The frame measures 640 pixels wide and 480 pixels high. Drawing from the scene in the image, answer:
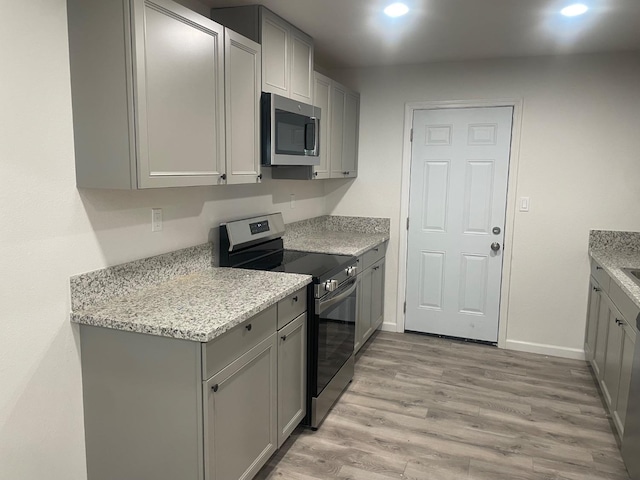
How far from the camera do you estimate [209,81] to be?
88.0 inches

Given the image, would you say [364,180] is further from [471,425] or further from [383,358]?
[471,425]

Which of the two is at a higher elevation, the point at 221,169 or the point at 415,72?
the point at 415,72

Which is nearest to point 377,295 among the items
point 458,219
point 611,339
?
point 458,219

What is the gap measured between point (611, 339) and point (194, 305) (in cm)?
254

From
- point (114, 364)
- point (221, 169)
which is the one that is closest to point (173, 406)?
point (114, 364)

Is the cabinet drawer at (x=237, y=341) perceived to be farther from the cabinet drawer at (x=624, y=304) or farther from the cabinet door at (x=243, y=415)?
the cabinet drawer at (x=624, y=304)

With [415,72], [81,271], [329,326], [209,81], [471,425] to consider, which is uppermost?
[415,72]

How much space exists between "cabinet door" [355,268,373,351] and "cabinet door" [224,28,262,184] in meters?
1.46

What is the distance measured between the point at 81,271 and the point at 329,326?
56.2 inches

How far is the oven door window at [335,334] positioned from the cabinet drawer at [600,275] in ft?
5.44

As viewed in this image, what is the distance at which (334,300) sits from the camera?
293 centimetres

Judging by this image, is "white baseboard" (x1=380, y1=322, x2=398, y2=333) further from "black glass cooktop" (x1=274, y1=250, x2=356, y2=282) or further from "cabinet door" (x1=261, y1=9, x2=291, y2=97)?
"cabinet door" (x1=261, y1=9, x2=291, y2=97)

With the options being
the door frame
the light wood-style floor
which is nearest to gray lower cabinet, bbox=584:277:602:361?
the light wood-style floor

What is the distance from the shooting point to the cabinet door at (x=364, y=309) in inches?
149
